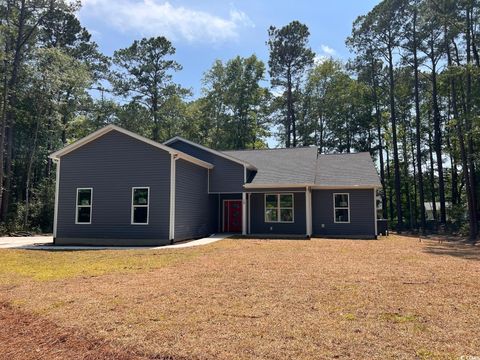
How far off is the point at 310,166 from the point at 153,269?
12.3 meters

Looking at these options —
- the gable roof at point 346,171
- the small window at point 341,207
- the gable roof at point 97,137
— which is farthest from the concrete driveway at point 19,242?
the small window at point 341,207

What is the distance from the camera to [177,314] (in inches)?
198

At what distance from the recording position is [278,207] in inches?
727

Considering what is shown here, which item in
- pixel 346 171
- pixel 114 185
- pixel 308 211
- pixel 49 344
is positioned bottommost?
pixel 49 344

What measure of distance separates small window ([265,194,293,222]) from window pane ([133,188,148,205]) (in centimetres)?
640

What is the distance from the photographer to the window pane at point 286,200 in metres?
18.3

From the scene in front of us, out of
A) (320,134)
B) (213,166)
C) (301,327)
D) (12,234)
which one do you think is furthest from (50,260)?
(320,134)

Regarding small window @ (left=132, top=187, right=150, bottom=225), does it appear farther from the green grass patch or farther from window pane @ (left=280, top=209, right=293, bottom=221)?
window pane @ (left=280, top=209, right=293, bottom=221)

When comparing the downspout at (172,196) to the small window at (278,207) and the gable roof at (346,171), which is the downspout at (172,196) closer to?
the small window at (278,207)

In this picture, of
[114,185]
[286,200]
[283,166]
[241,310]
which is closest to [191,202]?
[114,185]

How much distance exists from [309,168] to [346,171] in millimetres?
2056

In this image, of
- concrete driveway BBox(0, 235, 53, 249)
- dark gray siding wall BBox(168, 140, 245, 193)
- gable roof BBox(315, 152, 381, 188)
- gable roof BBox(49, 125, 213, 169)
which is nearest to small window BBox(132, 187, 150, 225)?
gable roof BBox(49, 125, 213, 169)

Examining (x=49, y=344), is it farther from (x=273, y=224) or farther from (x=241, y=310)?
(x=273, y=224)

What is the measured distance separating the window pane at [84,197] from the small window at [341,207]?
36.9 feet
